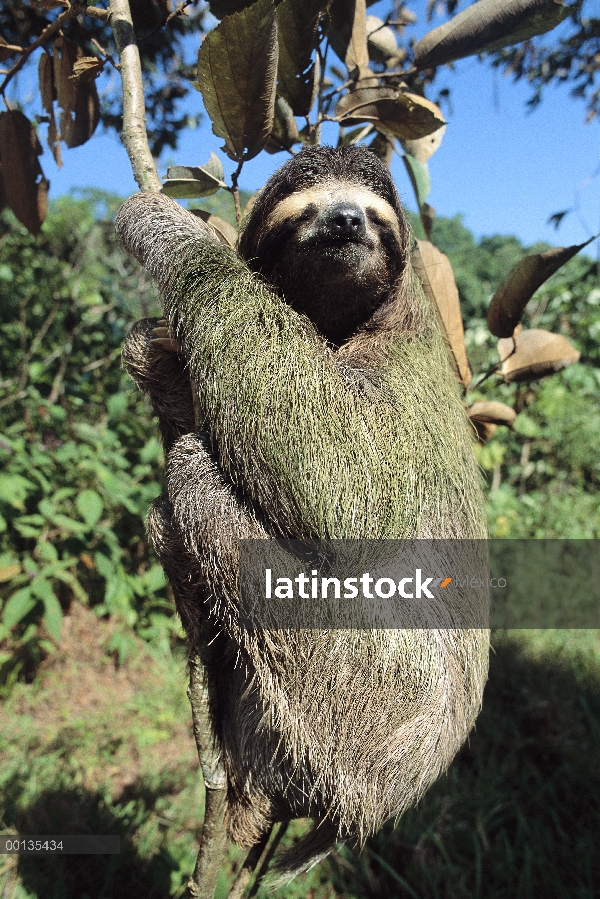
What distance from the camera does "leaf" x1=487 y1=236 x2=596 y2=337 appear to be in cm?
260

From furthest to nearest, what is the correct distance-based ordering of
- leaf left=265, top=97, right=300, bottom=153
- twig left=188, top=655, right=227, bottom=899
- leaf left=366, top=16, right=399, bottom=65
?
leaf left=366, top=16, right=399, bottom=65
leaf left=265, top=97, right=300, bottom=153
twig left=188, top=655, right=227, bottom=899

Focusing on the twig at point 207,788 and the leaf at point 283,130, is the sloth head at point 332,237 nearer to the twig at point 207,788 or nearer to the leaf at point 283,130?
the leaf at point 283,130

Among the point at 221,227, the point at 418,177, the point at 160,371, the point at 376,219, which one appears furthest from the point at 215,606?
the point at 418,177

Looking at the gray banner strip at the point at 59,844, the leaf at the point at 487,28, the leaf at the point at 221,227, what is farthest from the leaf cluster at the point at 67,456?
the leaf at the point at 487,28

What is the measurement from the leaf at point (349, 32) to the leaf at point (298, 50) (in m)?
0.26

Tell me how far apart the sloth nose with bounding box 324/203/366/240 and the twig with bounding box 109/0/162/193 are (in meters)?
0.72

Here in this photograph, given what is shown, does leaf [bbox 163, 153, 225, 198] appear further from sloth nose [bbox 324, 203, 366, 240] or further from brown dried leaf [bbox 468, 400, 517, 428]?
brown dried leaf [bbox 468, 400, 517, 428]

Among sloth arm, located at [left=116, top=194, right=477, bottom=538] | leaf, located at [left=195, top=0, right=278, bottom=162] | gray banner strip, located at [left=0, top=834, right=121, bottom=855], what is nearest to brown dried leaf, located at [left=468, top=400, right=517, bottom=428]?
sloth arm, located at [left=116, top=194, right=477, bottom=538]

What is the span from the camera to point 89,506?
212 inches

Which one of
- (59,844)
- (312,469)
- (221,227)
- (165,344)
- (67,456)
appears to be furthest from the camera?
(67,456)

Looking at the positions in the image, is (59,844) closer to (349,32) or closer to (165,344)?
(165,344)

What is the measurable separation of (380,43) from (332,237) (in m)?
1.85

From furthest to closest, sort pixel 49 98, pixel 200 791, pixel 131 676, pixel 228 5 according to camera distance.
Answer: pixel 131 676 → pixel 200 791 → pixel 49 98 → pixel 228 5

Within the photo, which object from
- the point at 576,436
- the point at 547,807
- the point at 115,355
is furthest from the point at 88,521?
the point at 576,436
